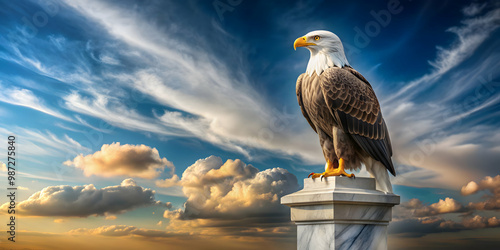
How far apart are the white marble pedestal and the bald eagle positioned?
21 cm

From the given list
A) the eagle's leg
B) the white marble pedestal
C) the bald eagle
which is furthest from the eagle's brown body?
the white marble pedestal

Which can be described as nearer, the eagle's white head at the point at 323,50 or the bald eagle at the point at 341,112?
the bald eagle at the point at 341,112

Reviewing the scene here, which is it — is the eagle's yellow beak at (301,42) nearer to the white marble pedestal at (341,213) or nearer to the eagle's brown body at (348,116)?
the eagle's brown body at (348,116)

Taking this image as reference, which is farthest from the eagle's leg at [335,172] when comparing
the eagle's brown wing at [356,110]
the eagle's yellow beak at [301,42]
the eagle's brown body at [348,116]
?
the eagle's yellow beak at [301,42]

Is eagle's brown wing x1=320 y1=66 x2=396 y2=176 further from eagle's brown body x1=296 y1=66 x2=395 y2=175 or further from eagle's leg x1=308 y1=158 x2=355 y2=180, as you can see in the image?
eagle's leg x1=308 y1=158 x2=355 y2=180

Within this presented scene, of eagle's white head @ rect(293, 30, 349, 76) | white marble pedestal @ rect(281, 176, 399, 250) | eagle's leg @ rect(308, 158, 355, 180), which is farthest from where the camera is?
eagle's white head @ rect(293, 30, 349, 76)

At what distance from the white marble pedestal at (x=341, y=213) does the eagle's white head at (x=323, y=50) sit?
156cm

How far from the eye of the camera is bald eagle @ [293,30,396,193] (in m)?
5.32

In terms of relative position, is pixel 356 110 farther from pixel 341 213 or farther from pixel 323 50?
pixel 341 213

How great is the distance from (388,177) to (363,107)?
3.29ft

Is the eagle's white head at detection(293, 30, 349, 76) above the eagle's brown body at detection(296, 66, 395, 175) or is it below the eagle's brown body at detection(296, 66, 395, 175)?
above

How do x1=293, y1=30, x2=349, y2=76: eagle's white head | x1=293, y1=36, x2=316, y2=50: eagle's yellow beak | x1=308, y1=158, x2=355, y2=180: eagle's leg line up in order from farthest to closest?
x1=293, y1=36, x2=316, y2=50: eagle's yellow beak, x1=293, y1=30, x2=349, y2=76: eagle's white head, x1=308, y1=158, x2=355, y2=180: eagle's leg

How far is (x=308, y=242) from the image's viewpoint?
5074 mm

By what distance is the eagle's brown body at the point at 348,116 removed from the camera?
5309 mm
